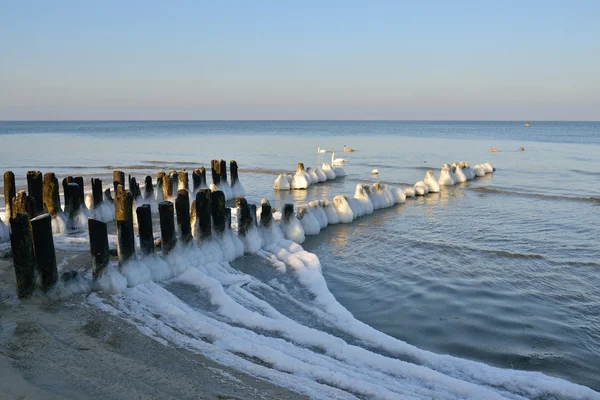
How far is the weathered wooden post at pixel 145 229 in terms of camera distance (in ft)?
25.6

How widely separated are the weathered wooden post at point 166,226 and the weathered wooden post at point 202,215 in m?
0.72

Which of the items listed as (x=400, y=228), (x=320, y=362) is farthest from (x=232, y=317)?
(x=400, y=228)

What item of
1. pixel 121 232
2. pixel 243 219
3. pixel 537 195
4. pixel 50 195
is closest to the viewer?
pixel 121 232

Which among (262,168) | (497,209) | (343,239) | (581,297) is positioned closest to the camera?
(581,297)

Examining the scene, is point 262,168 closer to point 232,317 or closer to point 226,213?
point 226,213

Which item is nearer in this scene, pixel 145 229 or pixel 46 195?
pixel 145 229

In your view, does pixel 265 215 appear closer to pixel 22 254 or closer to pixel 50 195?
pixel 50 195

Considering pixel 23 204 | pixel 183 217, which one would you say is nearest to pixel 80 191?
pixel 23 204

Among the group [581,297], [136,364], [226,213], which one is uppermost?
[226,213]

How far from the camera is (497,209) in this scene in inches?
683

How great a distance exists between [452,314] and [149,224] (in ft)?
15.7

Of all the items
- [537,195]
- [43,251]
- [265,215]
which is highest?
[43,251]

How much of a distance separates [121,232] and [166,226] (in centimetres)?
82

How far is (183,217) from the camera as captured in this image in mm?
8695
